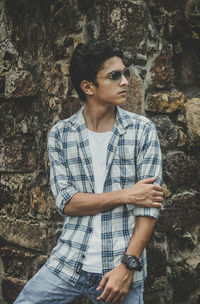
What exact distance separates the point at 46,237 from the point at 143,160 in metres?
1.38

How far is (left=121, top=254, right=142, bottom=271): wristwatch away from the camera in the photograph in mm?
1833

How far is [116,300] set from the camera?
1.85m

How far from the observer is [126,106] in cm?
264

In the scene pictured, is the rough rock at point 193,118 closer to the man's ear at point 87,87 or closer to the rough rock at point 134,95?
the rough rock at point 134,95

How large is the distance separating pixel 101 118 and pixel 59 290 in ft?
3.18

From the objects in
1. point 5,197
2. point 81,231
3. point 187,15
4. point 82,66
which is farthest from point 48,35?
point 81,231

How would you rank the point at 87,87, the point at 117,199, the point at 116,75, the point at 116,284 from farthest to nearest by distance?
the point at 87,87, the point at 116,75, the point at 117,199, the point at 116,284

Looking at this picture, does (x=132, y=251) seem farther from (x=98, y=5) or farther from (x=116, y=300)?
(x=98, y=5)

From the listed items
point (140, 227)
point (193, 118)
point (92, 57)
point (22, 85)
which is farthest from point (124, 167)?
point (22, 85)

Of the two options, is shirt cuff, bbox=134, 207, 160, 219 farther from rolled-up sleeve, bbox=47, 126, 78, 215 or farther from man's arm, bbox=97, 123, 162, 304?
rolled-up sleeve, bbox=47, 126, 78, 215

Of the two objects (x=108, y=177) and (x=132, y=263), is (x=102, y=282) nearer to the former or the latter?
(x=132, y=263)

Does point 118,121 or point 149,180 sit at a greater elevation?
point 118,121

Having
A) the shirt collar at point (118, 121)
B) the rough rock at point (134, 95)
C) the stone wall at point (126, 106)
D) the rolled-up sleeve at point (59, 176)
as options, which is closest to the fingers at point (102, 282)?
the rolled-up sleeve at point (59, 176)

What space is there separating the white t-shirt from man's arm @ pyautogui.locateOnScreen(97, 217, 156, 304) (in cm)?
10
